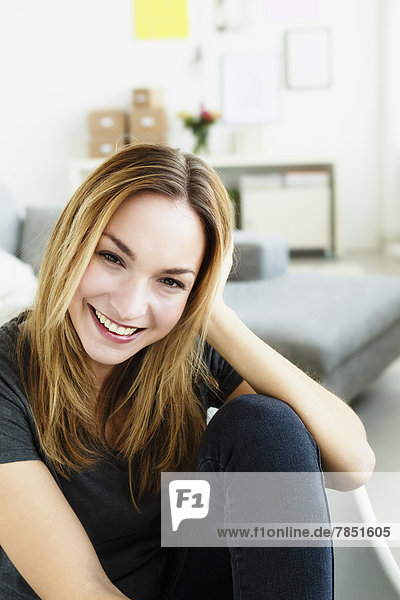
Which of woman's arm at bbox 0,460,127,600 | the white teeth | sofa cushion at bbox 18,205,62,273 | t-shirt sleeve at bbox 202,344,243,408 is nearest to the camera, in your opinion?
woman's arm at bbox 0,460,127,600

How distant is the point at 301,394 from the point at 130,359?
0.85ft

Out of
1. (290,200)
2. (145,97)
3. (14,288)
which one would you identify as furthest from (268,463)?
(145,97)

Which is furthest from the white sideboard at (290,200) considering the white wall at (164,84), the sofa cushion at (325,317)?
the sofa cushion at (325,317)

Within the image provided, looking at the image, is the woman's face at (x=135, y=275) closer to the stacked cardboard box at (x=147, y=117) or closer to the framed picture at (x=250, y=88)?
the stacked cardboard box at (x=147, y=117)

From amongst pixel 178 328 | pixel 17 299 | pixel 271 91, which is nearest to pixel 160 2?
pixel 271 91

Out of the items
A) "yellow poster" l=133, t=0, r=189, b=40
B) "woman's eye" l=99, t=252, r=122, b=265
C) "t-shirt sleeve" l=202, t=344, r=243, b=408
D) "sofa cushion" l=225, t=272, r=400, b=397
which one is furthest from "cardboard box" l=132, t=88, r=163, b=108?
"woman's eye" l=99, t=252, r=122, b=265

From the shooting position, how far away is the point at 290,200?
16.8 ft

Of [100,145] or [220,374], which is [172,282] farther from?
[100,145]

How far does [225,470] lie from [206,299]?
0.77 feet

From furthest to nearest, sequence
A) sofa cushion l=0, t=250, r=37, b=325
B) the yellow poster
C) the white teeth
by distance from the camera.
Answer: the yellow poster < sofa cushion l=0, t=250, r=37, b=325 < the white teeth

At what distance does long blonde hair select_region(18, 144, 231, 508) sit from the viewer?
892 millimetres

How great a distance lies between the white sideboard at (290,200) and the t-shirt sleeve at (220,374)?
13.5ft

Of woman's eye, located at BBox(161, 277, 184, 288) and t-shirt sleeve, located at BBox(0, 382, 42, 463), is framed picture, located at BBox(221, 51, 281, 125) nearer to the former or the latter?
woman's eye, located at BBox(161, 277, 184, 288)

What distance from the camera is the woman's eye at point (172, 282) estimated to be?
949 millimetres
